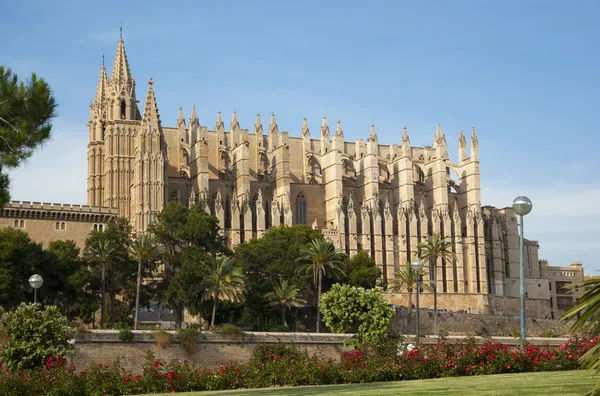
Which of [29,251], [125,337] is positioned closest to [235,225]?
[29,251]

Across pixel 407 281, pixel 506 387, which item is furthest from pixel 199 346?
pixel 407 281

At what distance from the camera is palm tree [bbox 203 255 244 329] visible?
5347 cm

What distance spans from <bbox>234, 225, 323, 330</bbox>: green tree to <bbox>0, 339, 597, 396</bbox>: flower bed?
2962cm

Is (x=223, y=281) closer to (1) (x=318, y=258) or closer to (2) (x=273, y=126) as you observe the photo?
(1) (x=318, y=258)

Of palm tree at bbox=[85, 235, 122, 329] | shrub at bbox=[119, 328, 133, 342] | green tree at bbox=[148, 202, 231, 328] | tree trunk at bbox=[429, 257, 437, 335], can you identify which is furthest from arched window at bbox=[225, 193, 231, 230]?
shrub at bbox=[119, 328, 133, 342]

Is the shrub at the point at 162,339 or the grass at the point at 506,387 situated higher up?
the shrub at the point at 162,339

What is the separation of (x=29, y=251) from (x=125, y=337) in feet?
65.9

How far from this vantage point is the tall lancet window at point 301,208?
8150cm

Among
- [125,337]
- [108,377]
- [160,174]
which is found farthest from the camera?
[160,174]

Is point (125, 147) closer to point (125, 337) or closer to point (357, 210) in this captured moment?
point (357, 210)

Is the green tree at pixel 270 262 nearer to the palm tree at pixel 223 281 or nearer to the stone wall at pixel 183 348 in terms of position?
the palm tree at pixel 223 281

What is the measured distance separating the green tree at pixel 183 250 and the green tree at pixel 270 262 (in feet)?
7.41

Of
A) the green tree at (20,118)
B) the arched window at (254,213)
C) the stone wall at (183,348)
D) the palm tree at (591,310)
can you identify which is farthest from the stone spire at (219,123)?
the palm tree at (591,310)

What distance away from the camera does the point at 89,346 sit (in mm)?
36125
